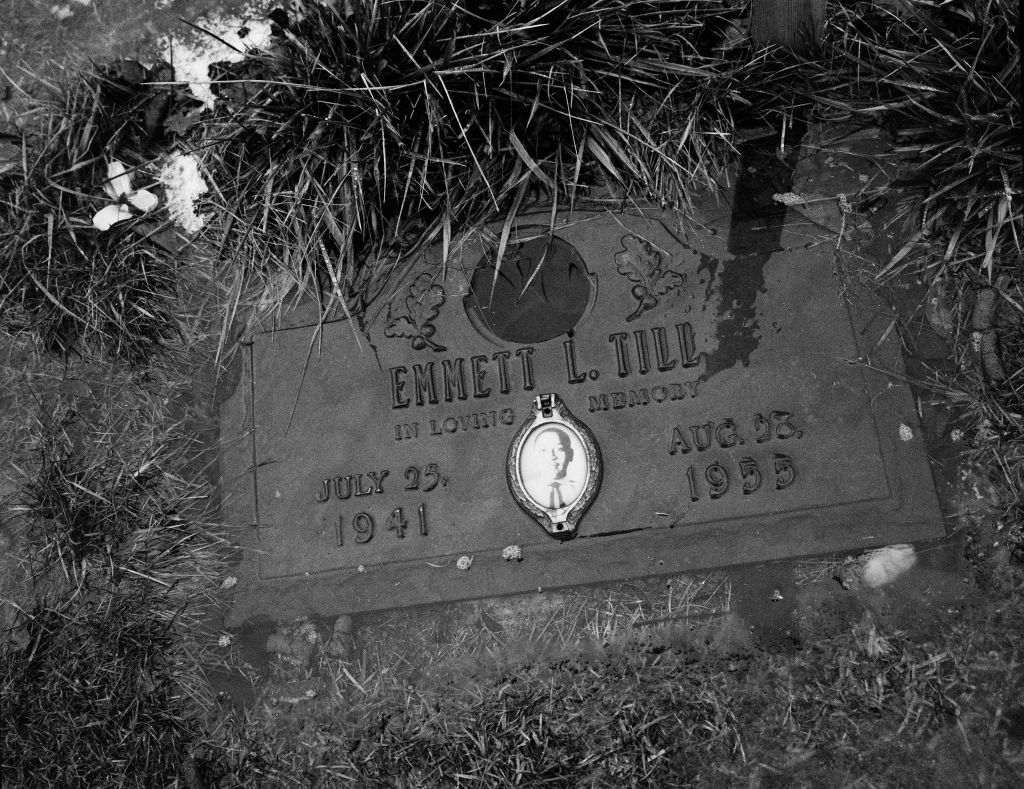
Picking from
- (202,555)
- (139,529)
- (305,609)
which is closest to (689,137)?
(305,609)

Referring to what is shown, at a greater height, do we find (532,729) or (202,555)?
(202,555)

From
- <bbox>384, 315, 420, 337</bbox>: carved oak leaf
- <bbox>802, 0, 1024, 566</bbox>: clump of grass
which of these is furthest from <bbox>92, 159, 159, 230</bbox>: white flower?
<bbox>802, 0, 1024, 566</bbox>: clump of grass

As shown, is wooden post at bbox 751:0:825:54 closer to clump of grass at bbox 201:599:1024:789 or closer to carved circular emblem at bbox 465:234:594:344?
carved circular emblem at bbox 465:234:594:344

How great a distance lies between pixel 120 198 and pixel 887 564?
9.42 feet

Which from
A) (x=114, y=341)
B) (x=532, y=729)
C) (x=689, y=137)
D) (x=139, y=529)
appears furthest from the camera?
(x=114, y=341)

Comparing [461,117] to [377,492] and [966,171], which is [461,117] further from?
[966,171]

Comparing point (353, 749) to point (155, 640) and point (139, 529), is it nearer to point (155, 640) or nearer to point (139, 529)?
point (155, 640)

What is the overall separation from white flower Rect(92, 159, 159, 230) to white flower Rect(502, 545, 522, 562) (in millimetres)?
1841

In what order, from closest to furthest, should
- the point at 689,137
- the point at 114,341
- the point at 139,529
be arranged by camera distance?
the point at 689,137 < the point at 139,529 < the point at 114,341

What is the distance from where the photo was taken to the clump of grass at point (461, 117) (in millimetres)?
2477

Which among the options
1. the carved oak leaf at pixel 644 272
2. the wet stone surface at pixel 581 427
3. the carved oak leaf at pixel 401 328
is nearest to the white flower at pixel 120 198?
the wet stone surface at pixel 581 427

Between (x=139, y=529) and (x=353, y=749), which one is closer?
(x=353, y=749)

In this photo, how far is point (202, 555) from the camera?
251 cm

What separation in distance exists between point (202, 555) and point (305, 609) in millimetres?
413
